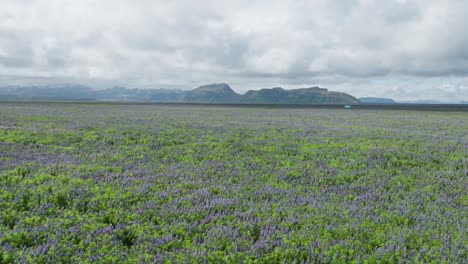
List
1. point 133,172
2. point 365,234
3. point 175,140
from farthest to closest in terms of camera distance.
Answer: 1. point 175,140
2. point 133,172
3. point 365,234

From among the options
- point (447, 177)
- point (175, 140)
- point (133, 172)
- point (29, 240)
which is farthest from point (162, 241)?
point (175, 140)

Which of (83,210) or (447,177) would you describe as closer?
(83,210)

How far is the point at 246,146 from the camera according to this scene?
15.5 m

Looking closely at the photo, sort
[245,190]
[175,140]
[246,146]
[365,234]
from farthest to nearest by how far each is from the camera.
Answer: [175,140] < [246,146] < [245,190] < [365,234]

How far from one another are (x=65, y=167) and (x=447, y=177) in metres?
13.9

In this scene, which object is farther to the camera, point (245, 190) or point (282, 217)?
point (245, 190)

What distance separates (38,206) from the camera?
5.90 m

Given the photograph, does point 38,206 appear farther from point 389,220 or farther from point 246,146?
point 246,146

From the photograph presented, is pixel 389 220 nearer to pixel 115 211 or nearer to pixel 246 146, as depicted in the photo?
pixel 115 211

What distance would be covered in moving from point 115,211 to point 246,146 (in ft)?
33.6

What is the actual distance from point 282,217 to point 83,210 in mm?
4566

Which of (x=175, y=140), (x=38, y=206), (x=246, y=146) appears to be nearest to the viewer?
(x=38, y=206)

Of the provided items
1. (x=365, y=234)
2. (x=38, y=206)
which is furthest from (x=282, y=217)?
(x=38, y=206)

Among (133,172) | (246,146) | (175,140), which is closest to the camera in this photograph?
(133,172)
